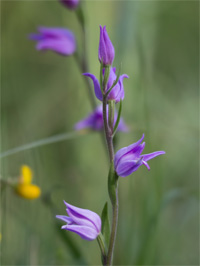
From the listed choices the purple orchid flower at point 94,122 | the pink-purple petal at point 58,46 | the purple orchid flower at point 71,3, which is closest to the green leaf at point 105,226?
the purple orchid flower at point 94,122

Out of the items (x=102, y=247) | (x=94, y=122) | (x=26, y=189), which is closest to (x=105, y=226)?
(x=102, y=247)

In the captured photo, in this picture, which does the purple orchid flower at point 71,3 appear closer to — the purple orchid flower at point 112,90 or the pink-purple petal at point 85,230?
the purple orchid flower at point 112,90

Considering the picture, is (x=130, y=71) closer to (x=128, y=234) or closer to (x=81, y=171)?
(x=81, y=171)

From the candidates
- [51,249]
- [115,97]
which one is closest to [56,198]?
[51,249]

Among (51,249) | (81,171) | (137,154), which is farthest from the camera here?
(81,171)

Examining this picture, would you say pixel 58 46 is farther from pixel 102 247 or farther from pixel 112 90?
pixel 102 247

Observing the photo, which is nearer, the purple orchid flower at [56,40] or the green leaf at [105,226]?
the green leaf at [105,226]
